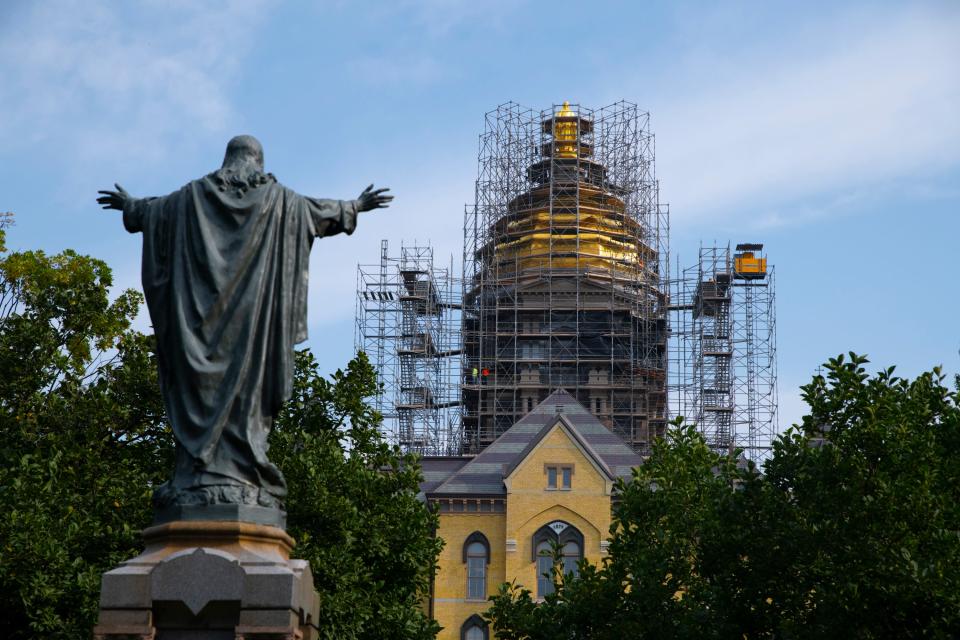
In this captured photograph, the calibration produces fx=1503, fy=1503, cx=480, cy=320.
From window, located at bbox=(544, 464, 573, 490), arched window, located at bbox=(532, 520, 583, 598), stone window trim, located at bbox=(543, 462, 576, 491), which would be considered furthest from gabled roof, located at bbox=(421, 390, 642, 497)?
arched window, located at bbox=(532, 520, 583, 598)

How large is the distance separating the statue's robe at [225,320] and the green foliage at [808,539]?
19.5 meters

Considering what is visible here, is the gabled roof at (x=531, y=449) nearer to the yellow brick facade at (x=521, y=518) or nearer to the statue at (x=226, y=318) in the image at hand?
the yellow brick facade at (x=521, y=518)

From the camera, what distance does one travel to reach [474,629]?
60.1 metres

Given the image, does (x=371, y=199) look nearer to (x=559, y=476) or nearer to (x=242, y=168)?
(x=242, y=168)

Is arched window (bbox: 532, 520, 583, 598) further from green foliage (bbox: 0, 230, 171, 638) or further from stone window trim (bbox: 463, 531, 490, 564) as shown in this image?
green foliage (bbox: 0, 230, 171, 638)

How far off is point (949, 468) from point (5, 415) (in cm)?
2106

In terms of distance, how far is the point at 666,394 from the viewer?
241ft

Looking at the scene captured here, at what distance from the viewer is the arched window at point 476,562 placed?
60.5 meters

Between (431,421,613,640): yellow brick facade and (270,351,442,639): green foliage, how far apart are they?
22696 mm

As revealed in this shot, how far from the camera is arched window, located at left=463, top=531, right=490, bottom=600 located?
60.5 meters

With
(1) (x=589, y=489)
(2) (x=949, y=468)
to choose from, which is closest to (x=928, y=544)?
(2) (x=949, y=468)

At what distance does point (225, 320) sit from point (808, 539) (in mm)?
22305

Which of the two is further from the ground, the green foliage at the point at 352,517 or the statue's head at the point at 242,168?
the statue's head at the point at 242,168

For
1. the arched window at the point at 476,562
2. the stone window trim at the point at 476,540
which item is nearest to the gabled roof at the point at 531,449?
the stone window trim at the point at 476,540
